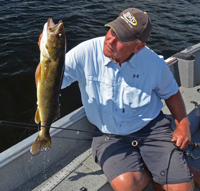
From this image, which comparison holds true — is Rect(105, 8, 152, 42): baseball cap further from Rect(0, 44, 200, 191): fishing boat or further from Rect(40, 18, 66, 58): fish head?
Rect(0, 44, 200, 191): fishing boat

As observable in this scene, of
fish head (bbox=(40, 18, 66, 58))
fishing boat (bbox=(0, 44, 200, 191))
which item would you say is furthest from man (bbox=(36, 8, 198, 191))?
fish head (bbox=(40, 18, 66, 58))

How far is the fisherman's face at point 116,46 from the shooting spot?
252cm

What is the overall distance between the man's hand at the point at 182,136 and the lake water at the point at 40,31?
3659 millimetres

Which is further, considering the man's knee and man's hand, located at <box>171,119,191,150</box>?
man's hand, located at <box>171,119,191,150</box>

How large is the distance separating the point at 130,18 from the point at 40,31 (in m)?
7.02

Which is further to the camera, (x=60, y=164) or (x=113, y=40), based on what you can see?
(x=60, y=164)

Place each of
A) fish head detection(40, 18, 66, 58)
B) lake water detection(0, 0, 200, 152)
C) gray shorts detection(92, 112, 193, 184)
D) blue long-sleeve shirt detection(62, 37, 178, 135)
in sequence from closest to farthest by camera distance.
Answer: fish head detection(40, 18, 66, 58)
gray shorts detection(92, 112, 193, 184)
blue long-sleeve shirt detection(62, 37, 178, 135)
lake water detection(0, 0, 200, 152)

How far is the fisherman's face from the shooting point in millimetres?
2520

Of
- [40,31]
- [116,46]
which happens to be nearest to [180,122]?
[116,46]

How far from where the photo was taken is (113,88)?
9.07 feet

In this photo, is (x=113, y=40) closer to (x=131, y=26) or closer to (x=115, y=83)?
(x=131, y=26)

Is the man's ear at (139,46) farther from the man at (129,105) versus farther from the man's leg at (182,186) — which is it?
the man's leg at (182,186)

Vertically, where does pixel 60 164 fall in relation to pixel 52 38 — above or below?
below

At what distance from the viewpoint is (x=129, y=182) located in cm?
246
